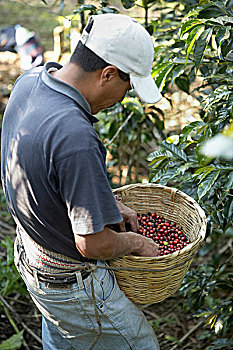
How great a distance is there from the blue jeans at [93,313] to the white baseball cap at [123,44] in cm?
66

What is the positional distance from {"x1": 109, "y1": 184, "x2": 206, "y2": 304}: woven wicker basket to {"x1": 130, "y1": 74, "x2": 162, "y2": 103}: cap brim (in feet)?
1.60

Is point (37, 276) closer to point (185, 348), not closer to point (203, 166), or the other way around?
point (203, 166)

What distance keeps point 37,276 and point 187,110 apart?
8.60 feet

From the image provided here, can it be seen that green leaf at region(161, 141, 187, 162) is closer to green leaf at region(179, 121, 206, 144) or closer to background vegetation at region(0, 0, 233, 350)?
background vegetation at region(0, 0, 233, 350)

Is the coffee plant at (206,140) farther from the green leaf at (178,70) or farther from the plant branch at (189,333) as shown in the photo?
the plant branch at (189,333)

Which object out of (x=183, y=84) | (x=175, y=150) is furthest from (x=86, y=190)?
(x=183, y=84)

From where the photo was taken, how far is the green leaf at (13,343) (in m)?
2.32

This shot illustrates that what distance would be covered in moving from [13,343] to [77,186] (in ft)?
4.59

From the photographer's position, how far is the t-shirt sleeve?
127 cm

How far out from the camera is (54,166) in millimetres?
1307

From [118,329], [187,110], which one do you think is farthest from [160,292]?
[187,110]

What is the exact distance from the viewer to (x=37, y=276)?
1.59m

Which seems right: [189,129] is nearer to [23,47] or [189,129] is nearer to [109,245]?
[109,245]

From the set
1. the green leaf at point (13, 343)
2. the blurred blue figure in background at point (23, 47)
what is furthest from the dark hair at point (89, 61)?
the blurred blue figure in background at point (23, 47)
